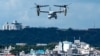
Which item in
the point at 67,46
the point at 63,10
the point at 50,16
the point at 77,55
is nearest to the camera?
the point at 63,10

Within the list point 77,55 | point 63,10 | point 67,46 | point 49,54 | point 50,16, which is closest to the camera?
point 63,10

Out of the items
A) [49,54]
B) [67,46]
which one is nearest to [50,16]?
[49,54]

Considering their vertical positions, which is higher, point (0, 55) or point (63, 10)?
point (63, 10)

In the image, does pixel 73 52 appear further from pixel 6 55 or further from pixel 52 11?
pixel 52 11

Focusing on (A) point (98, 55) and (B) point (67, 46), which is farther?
(B) point (67, 46)

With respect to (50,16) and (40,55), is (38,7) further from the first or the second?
(40,55)

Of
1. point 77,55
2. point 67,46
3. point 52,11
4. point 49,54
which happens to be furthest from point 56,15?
point 67,46

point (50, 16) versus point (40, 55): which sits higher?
point (50, 16)

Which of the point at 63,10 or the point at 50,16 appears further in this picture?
the point at 50,16

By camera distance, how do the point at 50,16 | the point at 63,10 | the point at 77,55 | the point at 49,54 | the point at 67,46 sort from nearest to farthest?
the point at 63,10, the point at 50,16, the point at 49,54, the point at 77,55, the point at 67,46
